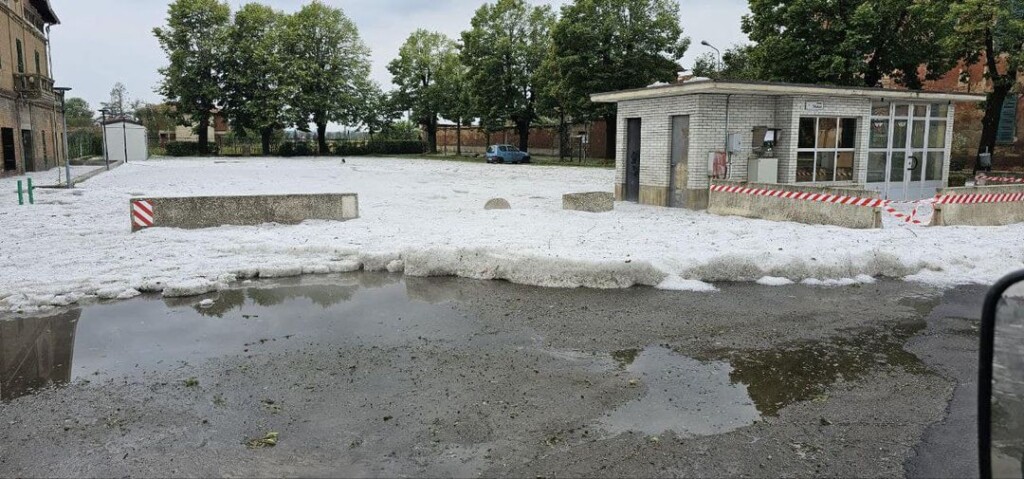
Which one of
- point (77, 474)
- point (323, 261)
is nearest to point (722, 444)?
point (77, 474)

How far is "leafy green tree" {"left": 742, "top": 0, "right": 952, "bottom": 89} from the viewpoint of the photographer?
30438mm

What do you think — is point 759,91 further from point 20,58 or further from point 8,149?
point 20,58

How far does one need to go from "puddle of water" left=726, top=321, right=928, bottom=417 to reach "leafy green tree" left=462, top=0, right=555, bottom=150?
4648 cm

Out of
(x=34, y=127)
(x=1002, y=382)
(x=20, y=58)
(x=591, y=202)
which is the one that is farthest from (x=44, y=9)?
(x=1002, y=382)

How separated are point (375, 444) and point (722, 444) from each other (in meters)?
2.46

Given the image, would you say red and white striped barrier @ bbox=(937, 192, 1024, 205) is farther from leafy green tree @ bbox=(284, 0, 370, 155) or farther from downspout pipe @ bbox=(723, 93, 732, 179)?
leafy green tree @ bbox=(284, 0, 370, 155)

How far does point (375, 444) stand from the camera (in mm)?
5039

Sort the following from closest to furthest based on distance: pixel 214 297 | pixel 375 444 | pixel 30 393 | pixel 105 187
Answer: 1. pixel 375 444
2. pixel 30 393
3. pixel 214 297
4. pixel 105 187

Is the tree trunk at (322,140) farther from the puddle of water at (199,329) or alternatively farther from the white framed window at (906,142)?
the puddle of water at (199,329)

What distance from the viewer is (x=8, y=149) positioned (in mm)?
33750

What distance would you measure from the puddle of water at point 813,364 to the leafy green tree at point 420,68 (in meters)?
59.6

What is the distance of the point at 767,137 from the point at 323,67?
55.4 m

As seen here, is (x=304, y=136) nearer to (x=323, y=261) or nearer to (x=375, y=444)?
(x=323, y=261)

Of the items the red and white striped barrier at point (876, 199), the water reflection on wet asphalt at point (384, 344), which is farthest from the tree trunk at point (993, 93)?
the water reflection on wet asphalt at point (384, 344)
